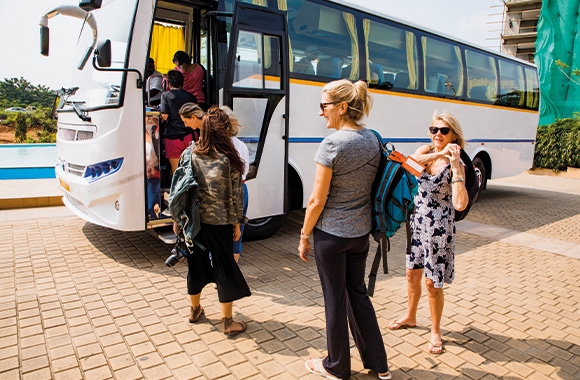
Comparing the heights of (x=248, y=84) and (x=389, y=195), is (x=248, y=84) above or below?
above

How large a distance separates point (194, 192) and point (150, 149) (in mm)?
1767

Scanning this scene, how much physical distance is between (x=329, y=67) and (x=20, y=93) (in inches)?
1499

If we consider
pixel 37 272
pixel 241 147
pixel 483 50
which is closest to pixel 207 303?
pixel 241 147

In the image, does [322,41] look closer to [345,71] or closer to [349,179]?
[345,71]

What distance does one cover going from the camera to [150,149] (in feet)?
15.1

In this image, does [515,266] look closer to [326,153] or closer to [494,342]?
[494,342]

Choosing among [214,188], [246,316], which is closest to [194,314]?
[246,316]

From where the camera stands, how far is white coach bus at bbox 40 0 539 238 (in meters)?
4.50

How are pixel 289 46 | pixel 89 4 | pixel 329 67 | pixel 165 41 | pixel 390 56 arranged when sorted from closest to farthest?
pixel 89 4, pixel 289 46, pixel 329 67, pixel 165 41, pixel 390 56

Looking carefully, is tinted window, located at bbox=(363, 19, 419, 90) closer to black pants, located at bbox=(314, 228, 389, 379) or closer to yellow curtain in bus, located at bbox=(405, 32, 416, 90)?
yellow curtain in bus, located at bbox=(405, 32, 416, 90)

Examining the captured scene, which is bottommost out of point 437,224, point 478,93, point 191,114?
point 437,224

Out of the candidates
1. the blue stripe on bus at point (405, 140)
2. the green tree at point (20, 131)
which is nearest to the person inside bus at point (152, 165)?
the blue stripe on bus at point (405, 140)

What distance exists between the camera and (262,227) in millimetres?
6152

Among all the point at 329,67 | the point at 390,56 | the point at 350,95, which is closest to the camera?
the point at 350,95
